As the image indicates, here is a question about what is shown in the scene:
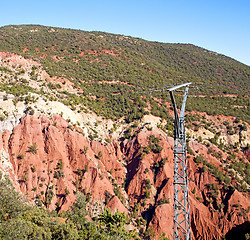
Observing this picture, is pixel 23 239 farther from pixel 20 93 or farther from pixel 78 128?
pixel 20 93

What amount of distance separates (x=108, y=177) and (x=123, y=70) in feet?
104

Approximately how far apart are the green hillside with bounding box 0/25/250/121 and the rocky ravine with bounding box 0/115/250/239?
30.7 feet

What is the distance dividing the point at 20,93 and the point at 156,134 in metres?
21.1

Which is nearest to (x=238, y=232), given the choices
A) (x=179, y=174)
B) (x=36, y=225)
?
(x=179, y=174)

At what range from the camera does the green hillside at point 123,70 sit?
5166 centimetres

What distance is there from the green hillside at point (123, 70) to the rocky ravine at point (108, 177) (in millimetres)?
9356

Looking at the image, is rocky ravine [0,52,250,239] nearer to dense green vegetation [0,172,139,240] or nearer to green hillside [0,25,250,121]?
green hillside [0,25,250,121]

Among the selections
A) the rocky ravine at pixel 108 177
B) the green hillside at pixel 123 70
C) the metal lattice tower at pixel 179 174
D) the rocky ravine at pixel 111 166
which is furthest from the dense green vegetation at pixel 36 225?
the green hillside at pixel 123 70

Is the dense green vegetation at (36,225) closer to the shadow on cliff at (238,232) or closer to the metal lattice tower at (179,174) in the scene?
the metal lattice tower at (179,174)

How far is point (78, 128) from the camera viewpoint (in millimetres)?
39844

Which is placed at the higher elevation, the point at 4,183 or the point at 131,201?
the point at 4,183

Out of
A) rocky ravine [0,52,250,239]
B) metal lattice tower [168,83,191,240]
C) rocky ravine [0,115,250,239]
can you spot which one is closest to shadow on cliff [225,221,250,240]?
rocky ravine [0,52,250,239]

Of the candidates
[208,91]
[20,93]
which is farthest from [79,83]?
[208,91]

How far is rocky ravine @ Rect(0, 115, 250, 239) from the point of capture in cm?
3266
